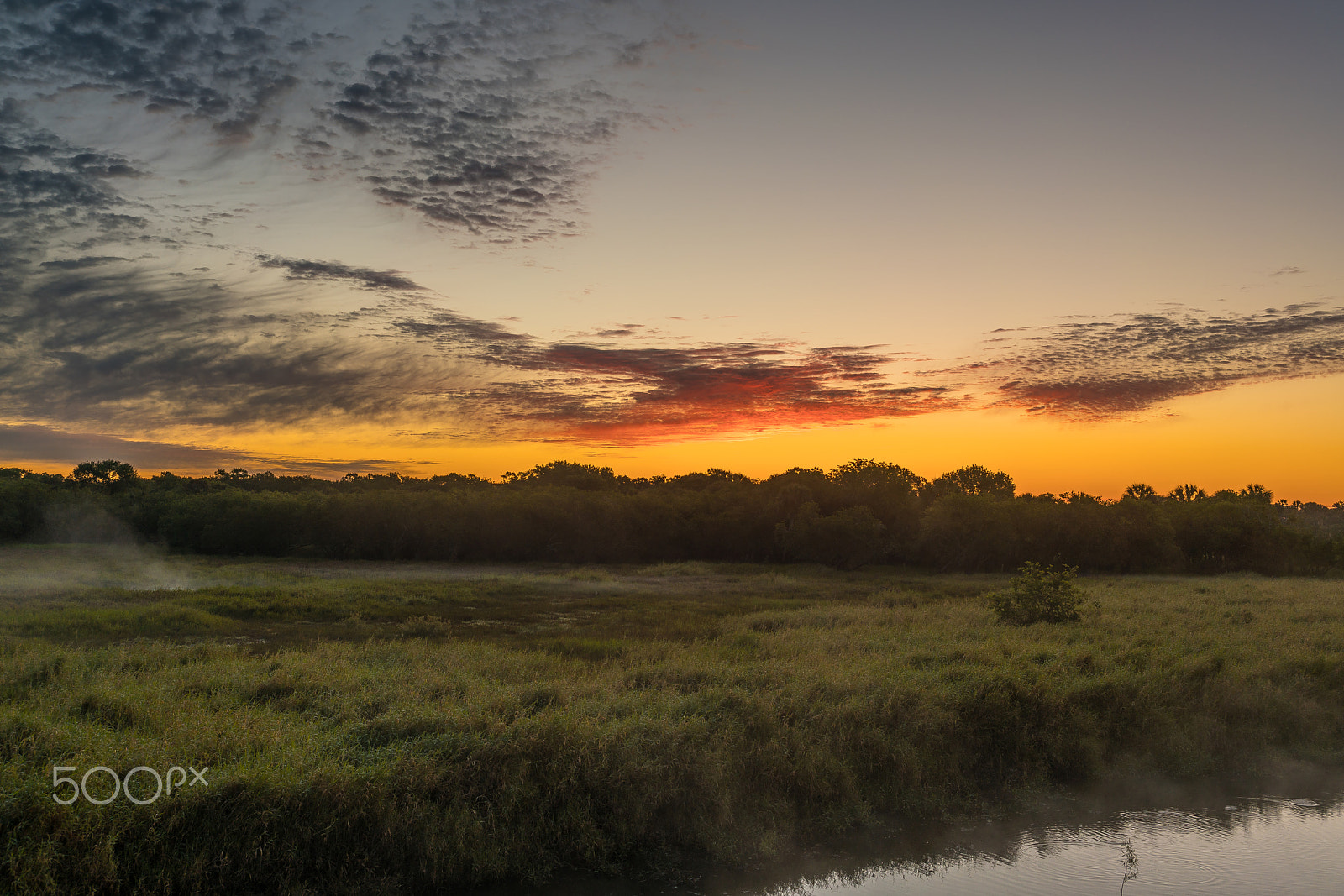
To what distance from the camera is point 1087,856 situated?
9922 mm

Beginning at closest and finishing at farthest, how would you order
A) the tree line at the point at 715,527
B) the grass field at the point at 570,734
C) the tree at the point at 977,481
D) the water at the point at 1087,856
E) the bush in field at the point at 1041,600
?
1. the grass field at the point at 570,734
2. the water at the point at 1087,856
3. the bush in field at the point at 1041,600
4. the tree line at the point at 715,527
5. the tree at the point at 977,481

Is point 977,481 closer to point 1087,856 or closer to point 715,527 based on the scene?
point 715,527

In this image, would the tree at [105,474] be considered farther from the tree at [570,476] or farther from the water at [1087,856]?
the water at [1087,856]

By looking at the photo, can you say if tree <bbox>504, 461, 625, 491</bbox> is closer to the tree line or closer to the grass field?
the tree line

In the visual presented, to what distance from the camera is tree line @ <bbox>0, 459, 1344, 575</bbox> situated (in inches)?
2450

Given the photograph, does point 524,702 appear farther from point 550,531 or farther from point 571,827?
point 550,531

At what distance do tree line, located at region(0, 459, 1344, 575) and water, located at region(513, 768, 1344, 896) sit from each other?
54370mm

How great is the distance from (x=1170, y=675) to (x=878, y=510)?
64460mm

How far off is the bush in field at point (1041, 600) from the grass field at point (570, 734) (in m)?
1.05

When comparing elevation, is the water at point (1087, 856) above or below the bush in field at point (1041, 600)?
below

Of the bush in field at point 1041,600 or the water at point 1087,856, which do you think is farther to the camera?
the bush in field at point 1041,600

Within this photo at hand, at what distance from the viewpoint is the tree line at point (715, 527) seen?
62.2 m

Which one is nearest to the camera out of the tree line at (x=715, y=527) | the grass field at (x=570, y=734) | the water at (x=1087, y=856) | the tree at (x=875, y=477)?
the grass field at (x=570, y=734)

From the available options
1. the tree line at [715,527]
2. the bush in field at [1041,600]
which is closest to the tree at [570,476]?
the tree line at [715,527]
